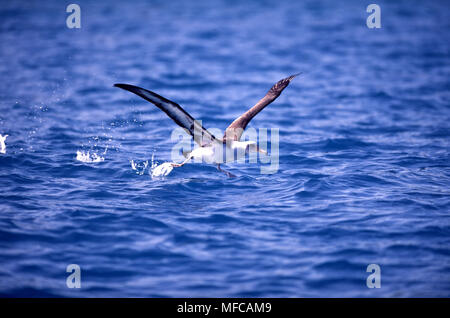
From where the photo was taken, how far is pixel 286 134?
1486 centimetres

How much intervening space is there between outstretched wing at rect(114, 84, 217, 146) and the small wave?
3192 mm

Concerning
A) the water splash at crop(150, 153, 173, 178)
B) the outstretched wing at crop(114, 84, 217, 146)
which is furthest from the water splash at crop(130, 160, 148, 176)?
the outstretched wing at crop(114, 84, 217, 146)

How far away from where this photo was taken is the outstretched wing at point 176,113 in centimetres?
860

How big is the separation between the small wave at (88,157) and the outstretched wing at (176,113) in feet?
10.5

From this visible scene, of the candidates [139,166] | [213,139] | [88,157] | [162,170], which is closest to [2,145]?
[88,157]

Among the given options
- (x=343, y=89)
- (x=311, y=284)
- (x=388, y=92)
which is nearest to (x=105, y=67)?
(x=343, y=89)

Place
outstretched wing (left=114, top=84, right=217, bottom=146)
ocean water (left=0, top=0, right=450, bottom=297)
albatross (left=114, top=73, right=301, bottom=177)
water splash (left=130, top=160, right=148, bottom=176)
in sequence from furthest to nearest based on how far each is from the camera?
1. water splash (left=130, top=160, right=148, bottom=176)
2. albatross (left=114, top=73, right=301, bottom=177)
3. outstretched wing (left=114, top=84, right=217, bottom=146)
4. ocean water (left=0, top=0, right=450, bottom=297)

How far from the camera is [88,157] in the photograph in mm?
12359

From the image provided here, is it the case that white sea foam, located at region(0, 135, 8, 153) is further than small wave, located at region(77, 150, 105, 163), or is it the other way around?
white sea foam, located at region(0, 135, 8, 153)

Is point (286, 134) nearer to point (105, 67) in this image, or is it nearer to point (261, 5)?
point (105, 67)

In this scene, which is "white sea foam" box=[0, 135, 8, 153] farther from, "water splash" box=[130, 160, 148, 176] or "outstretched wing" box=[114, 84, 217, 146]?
"outstretched wing" box=[114, 84, 217, 146]

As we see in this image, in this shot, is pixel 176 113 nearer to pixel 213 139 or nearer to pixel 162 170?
pixel 213 139

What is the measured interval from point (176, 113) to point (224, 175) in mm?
2754

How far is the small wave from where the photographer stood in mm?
12227
